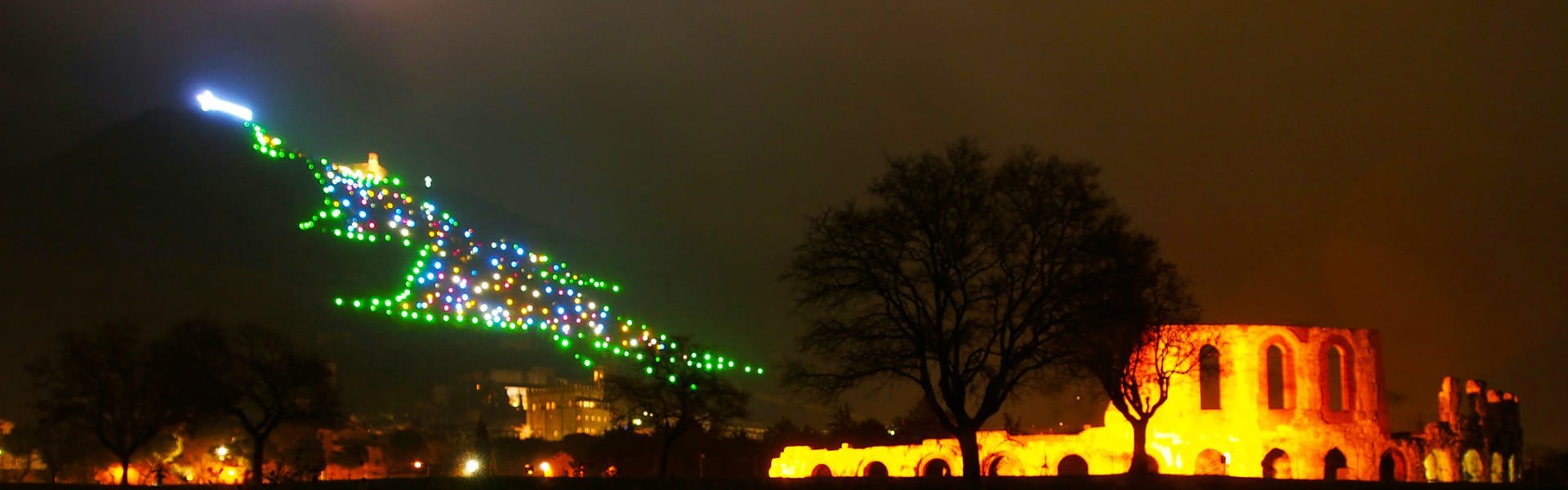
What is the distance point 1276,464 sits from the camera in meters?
51.1

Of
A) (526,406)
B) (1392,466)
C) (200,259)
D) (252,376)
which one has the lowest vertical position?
(1392,466)

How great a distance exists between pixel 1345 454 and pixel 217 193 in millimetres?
142091

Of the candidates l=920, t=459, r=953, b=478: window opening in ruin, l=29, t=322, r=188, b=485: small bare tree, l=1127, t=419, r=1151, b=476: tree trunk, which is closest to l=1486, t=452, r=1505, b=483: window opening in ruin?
l=920, t=459, r=953, b=478: window opening in ruin

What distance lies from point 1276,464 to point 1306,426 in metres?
2.14

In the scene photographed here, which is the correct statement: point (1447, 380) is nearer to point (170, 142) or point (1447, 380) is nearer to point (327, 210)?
point (327, 210)

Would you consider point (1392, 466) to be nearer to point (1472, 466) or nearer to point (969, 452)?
point (1472, 466)

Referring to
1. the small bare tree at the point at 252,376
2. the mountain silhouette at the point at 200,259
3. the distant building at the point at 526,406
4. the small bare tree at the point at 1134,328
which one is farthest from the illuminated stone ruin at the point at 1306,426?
the distant building at the point at 526,406

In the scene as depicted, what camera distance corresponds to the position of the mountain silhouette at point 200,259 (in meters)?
122

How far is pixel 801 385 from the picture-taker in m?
28.7

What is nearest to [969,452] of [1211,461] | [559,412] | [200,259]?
[1211,461]

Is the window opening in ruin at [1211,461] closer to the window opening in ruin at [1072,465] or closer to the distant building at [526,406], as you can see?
the window opening in ruin at [1072,465]

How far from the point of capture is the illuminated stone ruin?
4938 centimetres

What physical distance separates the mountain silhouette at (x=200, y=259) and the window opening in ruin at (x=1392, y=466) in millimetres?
90949

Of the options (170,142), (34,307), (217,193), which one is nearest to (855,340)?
(34,307)
